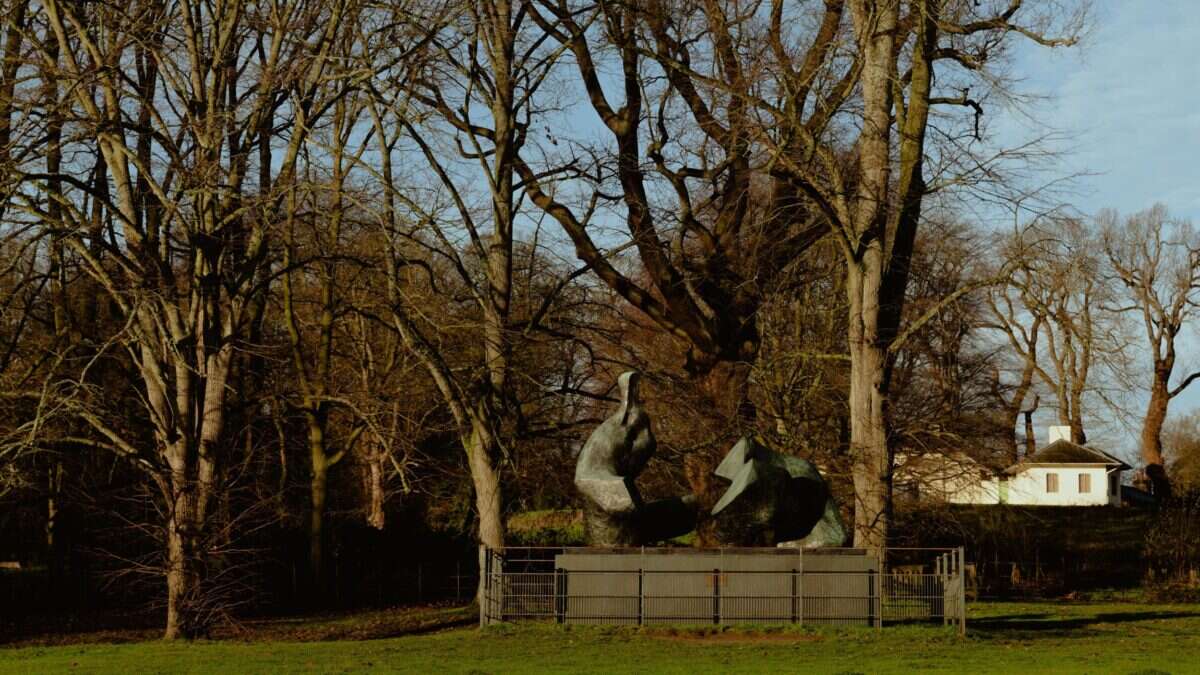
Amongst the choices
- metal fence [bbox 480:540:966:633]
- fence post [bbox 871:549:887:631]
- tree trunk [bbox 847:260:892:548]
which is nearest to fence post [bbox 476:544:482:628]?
metal fence [bbox 480:540:966:633]

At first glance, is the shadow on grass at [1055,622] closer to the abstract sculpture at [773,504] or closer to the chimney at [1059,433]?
the abstract sculpture at [773,504]

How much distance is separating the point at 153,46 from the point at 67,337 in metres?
7.56

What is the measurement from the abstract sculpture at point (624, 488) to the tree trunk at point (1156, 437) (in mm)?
39825

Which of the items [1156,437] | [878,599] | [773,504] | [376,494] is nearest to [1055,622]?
[878,599]

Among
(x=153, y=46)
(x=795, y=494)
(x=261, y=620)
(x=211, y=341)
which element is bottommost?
(x=261, y=620)

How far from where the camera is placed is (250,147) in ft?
77.3

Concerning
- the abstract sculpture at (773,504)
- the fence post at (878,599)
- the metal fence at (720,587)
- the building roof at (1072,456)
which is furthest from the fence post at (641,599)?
the building roof at (1072,456)

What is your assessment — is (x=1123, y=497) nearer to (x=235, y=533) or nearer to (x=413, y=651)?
(x=235, y=533)

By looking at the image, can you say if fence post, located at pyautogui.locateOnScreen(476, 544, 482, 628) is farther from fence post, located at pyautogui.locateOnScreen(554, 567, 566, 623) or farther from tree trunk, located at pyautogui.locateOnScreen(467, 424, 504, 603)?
tree trunk, located at pyautogui.locateOnScreen(467, 424, 504, 603)

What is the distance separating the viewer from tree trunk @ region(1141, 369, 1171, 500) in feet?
193

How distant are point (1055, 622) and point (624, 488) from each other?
27.6 feet

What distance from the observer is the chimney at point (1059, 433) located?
7806cm

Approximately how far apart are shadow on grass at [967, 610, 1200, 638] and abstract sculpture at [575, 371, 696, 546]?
15.5 ft

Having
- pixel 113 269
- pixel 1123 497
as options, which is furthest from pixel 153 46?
pixel 1123 497
